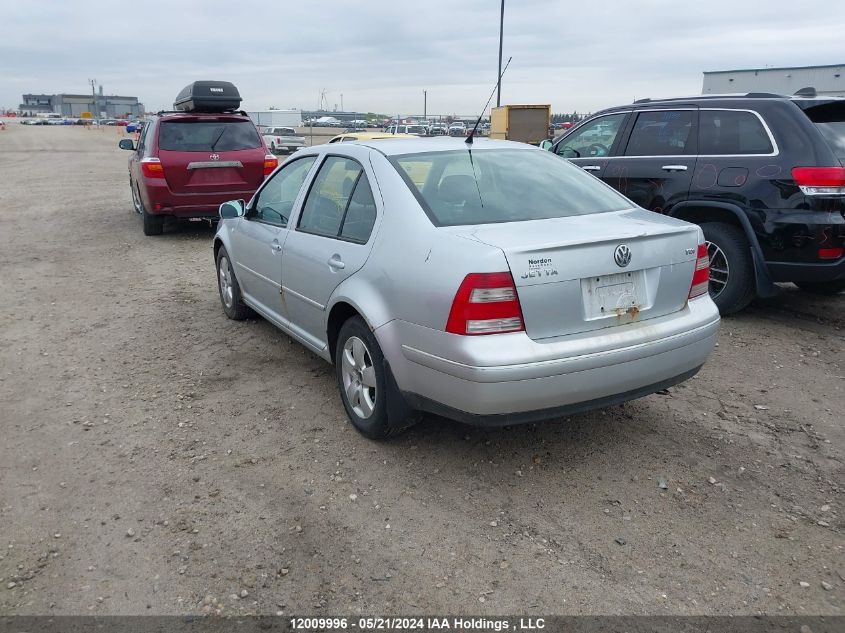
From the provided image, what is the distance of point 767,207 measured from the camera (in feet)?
18.4

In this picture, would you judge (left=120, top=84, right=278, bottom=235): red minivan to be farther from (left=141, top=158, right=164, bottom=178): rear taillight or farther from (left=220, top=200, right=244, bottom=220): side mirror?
(left=220, top=200, right=244, bottom=220): side mirror

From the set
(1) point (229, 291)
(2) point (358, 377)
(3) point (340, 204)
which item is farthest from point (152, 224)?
(2) point (358, 377)

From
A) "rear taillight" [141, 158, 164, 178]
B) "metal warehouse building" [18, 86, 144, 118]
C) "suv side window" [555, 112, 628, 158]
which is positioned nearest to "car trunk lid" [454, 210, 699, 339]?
"suv side window" [555, 112, 628, 158]

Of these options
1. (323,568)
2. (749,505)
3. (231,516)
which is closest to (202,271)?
(231,516)

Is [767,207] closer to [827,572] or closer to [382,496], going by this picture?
[827,572]

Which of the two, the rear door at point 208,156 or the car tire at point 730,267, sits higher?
the rear door at point 208,156

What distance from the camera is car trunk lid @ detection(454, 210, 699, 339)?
3107 mm

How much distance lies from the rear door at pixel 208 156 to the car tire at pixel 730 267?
20.3 ft

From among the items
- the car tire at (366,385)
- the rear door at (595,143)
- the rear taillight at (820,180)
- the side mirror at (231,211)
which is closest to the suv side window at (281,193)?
the side mirror at (231,211)

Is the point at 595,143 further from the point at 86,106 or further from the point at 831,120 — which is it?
the point at 86,106

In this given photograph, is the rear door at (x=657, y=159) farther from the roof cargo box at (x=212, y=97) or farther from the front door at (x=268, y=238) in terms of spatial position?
the roof cargo box at (x=212, y=97)

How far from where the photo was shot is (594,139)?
7.39 meters

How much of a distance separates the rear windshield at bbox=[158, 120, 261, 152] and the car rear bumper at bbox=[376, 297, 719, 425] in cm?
717

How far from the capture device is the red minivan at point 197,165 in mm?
9414
